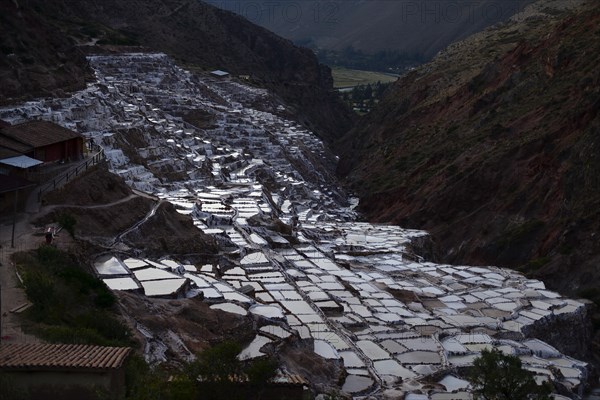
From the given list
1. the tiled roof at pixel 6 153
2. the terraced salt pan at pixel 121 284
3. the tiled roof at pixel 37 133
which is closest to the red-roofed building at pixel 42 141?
the tiled roof at pixel 37 133

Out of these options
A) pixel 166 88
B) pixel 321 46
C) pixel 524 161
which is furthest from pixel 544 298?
pixel 321 46

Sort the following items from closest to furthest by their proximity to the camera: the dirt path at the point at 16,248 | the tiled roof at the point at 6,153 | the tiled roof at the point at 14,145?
the dirt path at the point at 16,248 → the tiled roof at the point at 6,153 → the tiled roof at the point at 14,145

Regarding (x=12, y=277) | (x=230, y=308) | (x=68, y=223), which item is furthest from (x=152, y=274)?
(x=12, y=277)

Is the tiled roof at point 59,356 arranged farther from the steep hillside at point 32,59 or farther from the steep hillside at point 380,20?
the steep hillside at point 380,20

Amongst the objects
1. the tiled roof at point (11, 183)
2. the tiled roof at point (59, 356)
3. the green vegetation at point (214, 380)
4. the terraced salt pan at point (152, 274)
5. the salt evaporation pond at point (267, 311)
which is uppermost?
the tiled roof at point (11, 183)

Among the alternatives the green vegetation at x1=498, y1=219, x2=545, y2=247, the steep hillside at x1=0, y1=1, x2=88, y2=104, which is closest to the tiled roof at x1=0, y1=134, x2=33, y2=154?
the steep hillside at x1=0, y1=1, x2=88, y2=104

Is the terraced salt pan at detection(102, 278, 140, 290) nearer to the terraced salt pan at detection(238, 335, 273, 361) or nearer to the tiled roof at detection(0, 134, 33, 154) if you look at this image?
the terraced salt pan at detection(238, 335, 273, 361)
